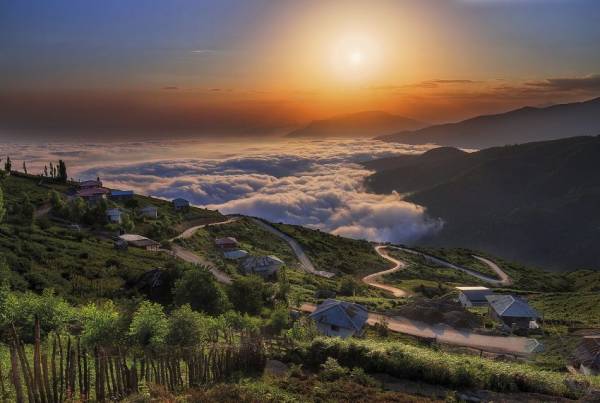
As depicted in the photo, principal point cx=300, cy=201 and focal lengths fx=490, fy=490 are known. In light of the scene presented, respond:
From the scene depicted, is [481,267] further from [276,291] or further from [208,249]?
[276,291]

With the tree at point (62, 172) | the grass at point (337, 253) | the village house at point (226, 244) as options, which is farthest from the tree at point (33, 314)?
the tree at point (62, 172)

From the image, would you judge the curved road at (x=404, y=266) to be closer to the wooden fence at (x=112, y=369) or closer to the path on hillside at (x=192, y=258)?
the path on hillside at (x=192, y=258)

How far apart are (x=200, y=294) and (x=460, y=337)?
24036mm

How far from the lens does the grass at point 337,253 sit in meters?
95.9

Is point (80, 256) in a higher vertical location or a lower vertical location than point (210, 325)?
lower

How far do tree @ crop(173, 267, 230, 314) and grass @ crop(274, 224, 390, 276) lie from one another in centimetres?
5842

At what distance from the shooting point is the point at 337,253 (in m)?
105

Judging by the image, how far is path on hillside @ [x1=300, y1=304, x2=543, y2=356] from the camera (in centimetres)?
4059

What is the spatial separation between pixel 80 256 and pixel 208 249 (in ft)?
106

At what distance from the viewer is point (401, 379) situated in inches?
790

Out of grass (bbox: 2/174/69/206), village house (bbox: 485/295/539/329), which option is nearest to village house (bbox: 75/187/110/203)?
grass (bbox: 2/174/69/206)

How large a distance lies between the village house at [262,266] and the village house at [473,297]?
85.0ft

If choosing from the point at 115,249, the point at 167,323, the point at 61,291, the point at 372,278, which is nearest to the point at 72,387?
the point at 167,323

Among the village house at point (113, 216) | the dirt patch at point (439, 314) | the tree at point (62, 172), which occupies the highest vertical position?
the tree at point (62, 172)
